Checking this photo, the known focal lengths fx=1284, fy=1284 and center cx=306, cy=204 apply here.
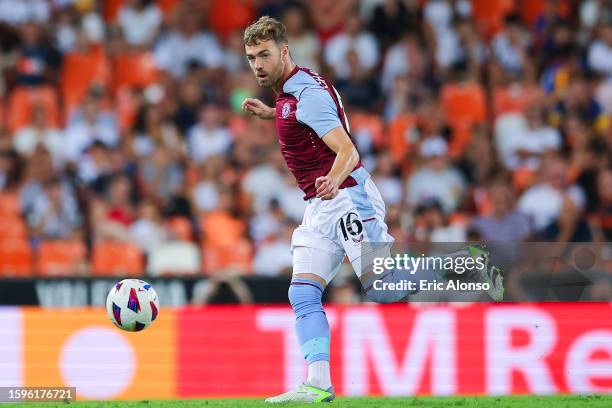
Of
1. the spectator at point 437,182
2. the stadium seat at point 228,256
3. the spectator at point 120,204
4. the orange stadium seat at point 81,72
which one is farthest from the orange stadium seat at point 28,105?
the spectator at point 437,182

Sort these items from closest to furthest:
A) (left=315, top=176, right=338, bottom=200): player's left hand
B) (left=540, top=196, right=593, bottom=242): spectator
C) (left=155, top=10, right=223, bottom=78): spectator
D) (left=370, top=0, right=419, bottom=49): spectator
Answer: (left=315, top=176, right=338, bottom=200): player's left hand < (left=540, top=196, right=593, bottom=242): spectator < (left=155, top=10, right=223, bottom=78): spectator < (left=370, top=0, right=419, bottom=49): spectator

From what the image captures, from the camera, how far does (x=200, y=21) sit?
16438 mm

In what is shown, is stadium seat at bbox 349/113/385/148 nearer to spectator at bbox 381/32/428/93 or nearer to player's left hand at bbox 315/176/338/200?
spectator at bbox 381/32/428/93

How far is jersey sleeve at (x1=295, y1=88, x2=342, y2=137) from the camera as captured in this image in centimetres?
734

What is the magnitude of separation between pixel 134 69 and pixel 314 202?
347 inches

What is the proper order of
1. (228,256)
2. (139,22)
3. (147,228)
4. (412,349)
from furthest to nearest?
(139,22) → (147,228) → (228,256) → (412,349)

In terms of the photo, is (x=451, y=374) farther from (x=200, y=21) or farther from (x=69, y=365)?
(x=200, y=21)

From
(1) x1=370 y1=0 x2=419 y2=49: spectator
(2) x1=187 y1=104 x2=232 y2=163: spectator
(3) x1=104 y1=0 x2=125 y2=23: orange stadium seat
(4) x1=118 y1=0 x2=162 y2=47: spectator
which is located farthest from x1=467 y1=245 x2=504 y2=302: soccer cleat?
(3) x1=104 y1=0 x2=125 y2=23: orange stadium seat

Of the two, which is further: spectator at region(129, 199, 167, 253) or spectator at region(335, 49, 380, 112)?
spectator at region(335, 49, 380, 112)

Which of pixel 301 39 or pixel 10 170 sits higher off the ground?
pixel 301 39

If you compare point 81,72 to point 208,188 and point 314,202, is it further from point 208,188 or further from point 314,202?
point 314,202

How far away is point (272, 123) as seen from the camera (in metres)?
15.2

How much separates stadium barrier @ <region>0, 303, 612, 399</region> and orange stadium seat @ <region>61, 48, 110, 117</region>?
20.5 feet

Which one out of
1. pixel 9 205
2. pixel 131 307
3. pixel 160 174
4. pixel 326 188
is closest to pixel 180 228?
pixel 160 174
